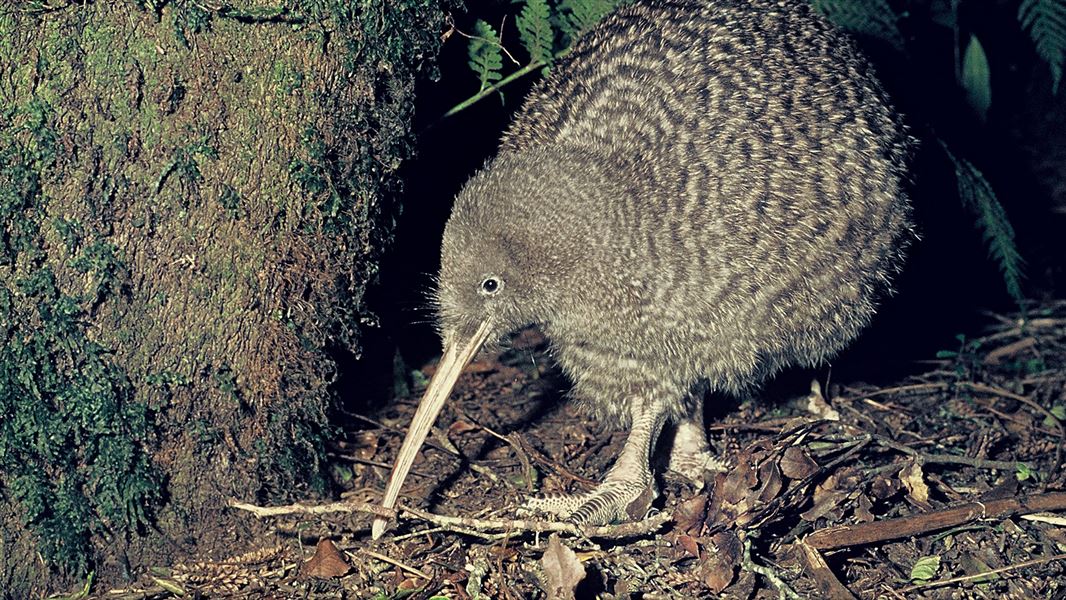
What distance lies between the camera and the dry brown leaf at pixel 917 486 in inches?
128

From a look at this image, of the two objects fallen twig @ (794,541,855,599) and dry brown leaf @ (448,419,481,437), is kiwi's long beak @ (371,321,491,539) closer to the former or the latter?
dry brown leaf @ (448,419,481,437)

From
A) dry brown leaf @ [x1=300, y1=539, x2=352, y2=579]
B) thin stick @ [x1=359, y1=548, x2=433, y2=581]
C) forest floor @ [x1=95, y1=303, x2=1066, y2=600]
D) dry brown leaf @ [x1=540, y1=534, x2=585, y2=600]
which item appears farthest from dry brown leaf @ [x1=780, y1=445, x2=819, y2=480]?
dry brown leaf @ [x1=300, y1=539, x2=352, y2=579]

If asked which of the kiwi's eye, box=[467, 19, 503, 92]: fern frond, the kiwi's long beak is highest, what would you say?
box=[467, 19, 503, 92]: fern frond

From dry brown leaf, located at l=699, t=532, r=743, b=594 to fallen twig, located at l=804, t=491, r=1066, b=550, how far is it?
0.73 ft

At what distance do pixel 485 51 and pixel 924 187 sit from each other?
1880mm

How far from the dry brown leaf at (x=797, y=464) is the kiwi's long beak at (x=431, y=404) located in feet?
3.36

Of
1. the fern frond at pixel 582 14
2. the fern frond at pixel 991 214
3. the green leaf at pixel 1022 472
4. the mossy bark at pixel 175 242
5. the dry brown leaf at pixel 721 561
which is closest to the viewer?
the mossy bark at pixel 175 242

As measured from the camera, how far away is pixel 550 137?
3471 mm

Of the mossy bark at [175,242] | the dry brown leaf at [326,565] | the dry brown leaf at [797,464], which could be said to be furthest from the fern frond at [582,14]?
the dry brown leaf at [326,565]

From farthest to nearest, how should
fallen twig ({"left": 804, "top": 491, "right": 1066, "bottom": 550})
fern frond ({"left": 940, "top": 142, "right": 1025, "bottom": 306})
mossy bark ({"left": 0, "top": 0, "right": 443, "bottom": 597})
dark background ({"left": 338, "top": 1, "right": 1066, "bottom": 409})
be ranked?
fern frond ({"left": 940, "top": 142, "right": 1025, "bottom": 306}), dark background ({"left": 338, "top": 1, "right": 1066, "bottom": 409}), fallen twig ({"left": 804, "top": 491, "right": 1066, "bottom": 550}), mossy bark ({"left": 0, "top": 0, "right": 443, "bottom": 597})

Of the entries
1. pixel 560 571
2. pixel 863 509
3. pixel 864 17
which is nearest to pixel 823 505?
pixel 863 509

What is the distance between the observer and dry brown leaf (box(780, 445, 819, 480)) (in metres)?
3.18

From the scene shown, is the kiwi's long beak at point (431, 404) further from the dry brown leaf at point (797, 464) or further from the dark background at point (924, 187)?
the dry brown leaf at point (797, 464)

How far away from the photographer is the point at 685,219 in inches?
125
